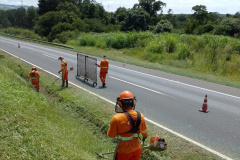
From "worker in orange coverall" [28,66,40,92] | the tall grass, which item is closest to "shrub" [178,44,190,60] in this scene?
the tall grass

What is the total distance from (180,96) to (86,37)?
88.1 ft

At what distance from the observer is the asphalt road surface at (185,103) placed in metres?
7.35

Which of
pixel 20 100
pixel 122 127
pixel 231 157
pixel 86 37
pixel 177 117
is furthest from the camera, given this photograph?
pixel 86 37

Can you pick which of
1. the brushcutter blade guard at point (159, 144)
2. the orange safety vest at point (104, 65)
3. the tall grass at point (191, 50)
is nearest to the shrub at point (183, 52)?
the tall grass at point (191, 50)

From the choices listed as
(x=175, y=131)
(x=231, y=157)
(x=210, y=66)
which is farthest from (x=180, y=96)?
(x=210, y=66)

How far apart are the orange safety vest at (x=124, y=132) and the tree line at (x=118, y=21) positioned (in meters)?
31.9

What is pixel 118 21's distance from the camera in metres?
67.0

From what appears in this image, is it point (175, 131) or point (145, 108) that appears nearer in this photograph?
point (175, 131)

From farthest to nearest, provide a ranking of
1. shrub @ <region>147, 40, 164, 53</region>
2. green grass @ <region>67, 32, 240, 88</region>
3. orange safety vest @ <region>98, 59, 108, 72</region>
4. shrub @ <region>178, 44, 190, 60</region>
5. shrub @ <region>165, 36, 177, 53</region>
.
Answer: shrub @ <region>165, 36, 177, 53</region> < shrub @ <region>147, 40, 164, 53</region> < shrub @ <region>178, 44, 190, 60</region> < green grass @ <region>67, 32, 240, 88</region> < orange safety vest @ <region>98, 59, 108, 72</region>

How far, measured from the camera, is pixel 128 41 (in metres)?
32.3

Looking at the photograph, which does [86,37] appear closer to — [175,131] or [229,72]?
[229,72]

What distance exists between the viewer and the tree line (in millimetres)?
45219

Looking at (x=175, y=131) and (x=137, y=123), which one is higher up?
(x=137, y=123)

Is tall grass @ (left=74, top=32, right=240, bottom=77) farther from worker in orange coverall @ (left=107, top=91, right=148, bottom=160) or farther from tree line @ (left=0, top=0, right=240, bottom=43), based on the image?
worker in orange coverall @ (left=107, top=91, right=148, bottom=160)
